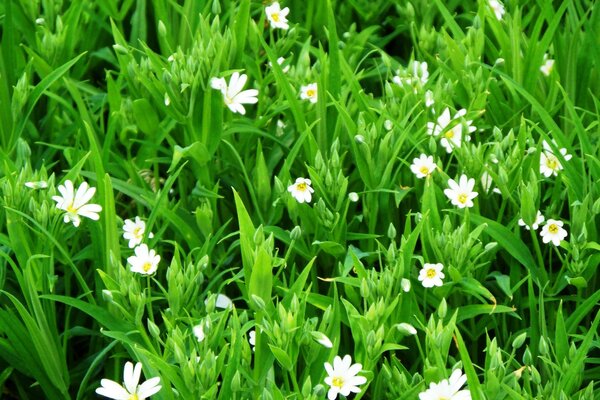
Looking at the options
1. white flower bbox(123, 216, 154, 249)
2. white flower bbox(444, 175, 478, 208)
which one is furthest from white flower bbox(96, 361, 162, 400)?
white flower bbox(444, 175, 478, 208)

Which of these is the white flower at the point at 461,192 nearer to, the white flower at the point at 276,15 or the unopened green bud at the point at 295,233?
the unopened green bud at the point at 295,233

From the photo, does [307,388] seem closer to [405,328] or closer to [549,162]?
[405,328]

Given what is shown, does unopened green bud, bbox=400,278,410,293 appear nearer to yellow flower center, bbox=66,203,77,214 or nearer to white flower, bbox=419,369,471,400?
white flower, bbox=419,369,471,400

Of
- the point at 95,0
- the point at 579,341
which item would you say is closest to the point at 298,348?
the point at 579,341

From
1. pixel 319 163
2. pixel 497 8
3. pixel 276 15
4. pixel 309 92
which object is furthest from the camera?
pixel 497 8

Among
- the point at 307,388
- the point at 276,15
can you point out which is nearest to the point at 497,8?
the point at 276,15

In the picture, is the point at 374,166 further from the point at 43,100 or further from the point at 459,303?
the point at 43,100

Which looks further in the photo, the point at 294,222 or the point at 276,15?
the point at 276,15
